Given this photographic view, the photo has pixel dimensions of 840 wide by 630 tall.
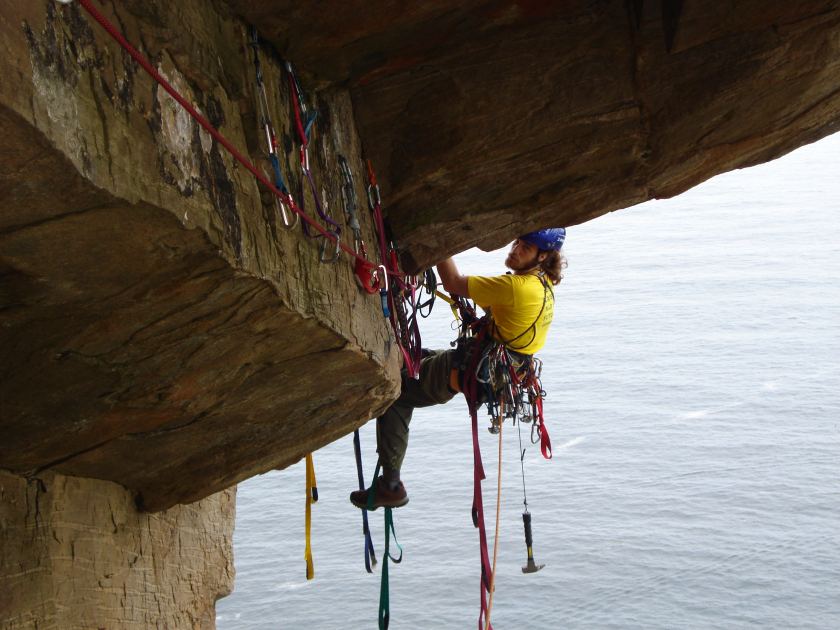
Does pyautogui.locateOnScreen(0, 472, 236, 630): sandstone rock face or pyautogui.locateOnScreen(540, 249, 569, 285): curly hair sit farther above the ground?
pyautogui.locateOnScreen(540, 249, 569, 285): curly hair

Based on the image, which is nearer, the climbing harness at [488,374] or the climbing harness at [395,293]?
the climbing harness at [395,293]

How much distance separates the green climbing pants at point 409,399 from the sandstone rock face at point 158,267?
1060mm

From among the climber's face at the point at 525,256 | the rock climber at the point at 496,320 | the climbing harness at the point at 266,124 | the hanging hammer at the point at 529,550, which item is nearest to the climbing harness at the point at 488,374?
the rock climber at the point at 496,320

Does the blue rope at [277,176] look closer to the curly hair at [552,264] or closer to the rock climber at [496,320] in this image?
the rock climber at [496,320]

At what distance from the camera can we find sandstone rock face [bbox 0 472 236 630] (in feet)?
7.95

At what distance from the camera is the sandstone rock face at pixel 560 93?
230cm

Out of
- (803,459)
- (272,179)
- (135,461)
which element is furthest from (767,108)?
(803,459)

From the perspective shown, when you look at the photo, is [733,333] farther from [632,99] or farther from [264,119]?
[264,119]

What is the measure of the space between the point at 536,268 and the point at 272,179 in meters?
2.02

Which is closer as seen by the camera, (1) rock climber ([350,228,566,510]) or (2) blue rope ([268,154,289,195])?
(2) blue rope ([268,154,289,195])

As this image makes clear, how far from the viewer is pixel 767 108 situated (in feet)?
9.15

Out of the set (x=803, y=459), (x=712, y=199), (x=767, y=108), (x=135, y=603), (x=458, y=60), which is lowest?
(x=803, y=459)

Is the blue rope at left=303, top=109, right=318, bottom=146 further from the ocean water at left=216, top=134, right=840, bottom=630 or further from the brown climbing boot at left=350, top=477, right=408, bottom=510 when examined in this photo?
the ocean water at left=216, top=134, right=840, bottom=630

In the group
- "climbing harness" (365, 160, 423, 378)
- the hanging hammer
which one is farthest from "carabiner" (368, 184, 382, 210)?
the hanging hammer
